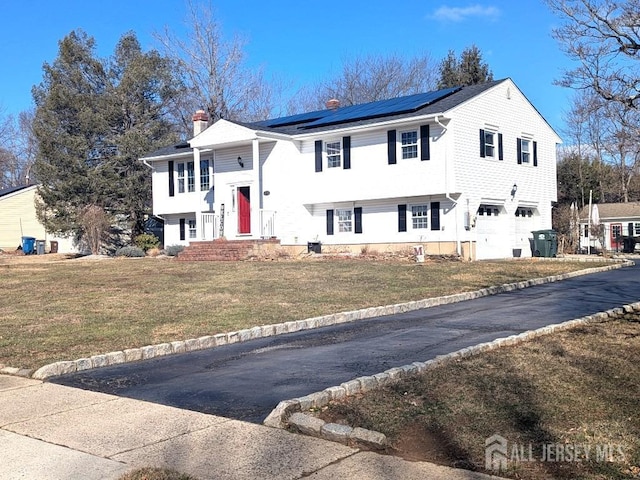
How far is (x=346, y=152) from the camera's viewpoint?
28.2 meters

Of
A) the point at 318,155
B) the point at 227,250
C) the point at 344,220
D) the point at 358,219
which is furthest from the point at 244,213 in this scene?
the point at 358,219

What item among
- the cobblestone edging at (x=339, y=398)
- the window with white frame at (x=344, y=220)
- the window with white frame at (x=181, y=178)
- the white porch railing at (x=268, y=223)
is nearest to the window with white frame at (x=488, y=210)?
the window with white frame at (x=344, y=220)

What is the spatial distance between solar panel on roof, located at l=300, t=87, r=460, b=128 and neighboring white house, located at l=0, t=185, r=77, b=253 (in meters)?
22.3

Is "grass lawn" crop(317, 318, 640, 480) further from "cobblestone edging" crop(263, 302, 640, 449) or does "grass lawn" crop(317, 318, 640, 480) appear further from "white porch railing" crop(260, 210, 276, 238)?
"white porch railing" crop(260, 210, 276, 238)

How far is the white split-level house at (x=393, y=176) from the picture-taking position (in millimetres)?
25891

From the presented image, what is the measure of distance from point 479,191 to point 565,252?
9755 millimetres

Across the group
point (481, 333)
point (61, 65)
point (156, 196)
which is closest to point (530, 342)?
point (481, 333)

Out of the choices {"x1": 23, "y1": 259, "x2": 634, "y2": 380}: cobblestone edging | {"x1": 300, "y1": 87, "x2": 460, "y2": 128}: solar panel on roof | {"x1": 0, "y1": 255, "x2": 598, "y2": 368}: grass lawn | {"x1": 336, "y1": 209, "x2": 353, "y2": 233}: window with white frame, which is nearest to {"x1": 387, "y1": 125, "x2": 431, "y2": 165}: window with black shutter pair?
{"x1": 300, "y1": 87, "x2": 460, "y2": 128}: solar panel on roof

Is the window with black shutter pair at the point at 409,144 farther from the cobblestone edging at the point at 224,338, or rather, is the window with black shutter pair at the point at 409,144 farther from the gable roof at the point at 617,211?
the gable roof at the point at 617,211

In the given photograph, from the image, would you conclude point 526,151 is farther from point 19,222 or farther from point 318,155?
point 19,222

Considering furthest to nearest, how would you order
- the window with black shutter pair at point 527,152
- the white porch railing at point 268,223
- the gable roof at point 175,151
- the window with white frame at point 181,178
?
the window with white frame at point 181,178, the gable roof at point 175,151, the window with black shutter pair at point 527,152, the white porch railing at point 268,223

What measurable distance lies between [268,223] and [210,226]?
3.77 metres

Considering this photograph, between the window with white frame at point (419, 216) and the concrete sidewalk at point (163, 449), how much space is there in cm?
2107

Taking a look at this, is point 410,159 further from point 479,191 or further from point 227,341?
point 227,341
